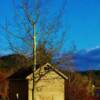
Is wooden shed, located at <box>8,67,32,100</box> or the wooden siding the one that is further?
the wooden siding

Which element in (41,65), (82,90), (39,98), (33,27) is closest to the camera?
(33,27)

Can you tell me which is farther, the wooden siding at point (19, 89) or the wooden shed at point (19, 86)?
the wooden siding at point (19, 89)

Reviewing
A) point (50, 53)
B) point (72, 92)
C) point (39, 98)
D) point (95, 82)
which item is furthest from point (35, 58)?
point (95, 82)

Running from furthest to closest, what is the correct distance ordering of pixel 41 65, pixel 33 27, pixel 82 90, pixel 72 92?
pixel 82 90, pixel 72 92, pixel 41 65, pixel 33 27

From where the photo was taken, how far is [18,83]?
6262cm

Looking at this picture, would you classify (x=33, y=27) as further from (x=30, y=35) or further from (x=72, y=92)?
(x=72, y=92)

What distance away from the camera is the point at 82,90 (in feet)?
277

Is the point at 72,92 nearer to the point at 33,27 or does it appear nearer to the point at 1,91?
the point at 1,91

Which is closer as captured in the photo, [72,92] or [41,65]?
[41,65]

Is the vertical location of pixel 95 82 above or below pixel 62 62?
above

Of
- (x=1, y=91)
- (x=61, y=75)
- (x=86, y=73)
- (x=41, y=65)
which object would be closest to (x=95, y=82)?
(x=86, y=73)

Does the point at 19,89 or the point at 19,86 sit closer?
the point at 19,89

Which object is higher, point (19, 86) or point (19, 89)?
point (19, 86)

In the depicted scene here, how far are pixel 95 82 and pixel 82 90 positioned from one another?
5708cm
